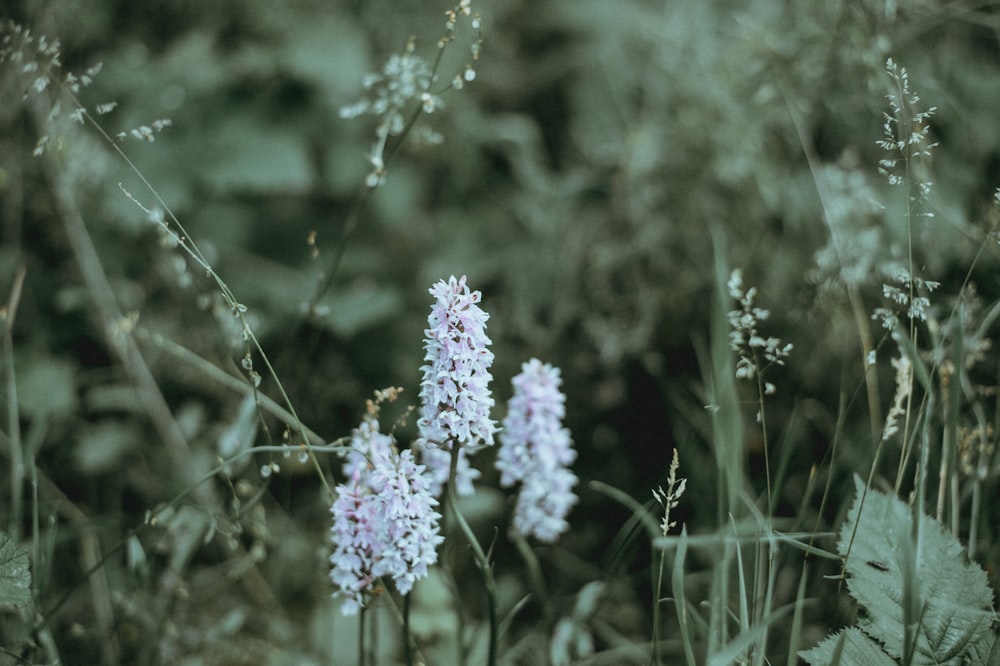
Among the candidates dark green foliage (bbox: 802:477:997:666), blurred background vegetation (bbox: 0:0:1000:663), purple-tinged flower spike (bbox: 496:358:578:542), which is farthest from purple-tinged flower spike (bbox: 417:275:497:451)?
blurred background vegetation (bbox: 0:0:1000:663)

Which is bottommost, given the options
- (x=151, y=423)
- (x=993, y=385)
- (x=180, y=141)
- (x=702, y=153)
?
(x=993, y=385)

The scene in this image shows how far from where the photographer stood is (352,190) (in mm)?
3006

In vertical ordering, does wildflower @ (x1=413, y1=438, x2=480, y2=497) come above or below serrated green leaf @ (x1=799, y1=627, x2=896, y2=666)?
above

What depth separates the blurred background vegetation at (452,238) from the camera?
7.48 feet

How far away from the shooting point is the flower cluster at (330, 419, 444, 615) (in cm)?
119

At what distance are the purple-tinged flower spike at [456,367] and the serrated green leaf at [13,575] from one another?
73cm

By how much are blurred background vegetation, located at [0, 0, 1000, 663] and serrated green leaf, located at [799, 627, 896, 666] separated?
83 centimetres

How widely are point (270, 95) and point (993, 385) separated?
8.82 ft

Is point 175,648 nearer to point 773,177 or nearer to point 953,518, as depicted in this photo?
point 953,518

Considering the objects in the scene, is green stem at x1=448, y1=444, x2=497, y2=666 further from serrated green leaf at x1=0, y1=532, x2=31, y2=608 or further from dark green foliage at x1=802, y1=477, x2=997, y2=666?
serrated green leaf at x1=0, y1=532, x2=31, y2=608

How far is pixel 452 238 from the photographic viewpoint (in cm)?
299

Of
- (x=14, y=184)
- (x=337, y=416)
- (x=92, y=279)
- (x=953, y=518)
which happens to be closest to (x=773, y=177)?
(x=953, y=518)

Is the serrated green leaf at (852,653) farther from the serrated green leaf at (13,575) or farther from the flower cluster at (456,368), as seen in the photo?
the serrated green leaf at (13,575)

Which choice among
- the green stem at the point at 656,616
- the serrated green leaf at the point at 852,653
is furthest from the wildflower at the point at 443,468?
the serrated green leaf at the point at 852,653
